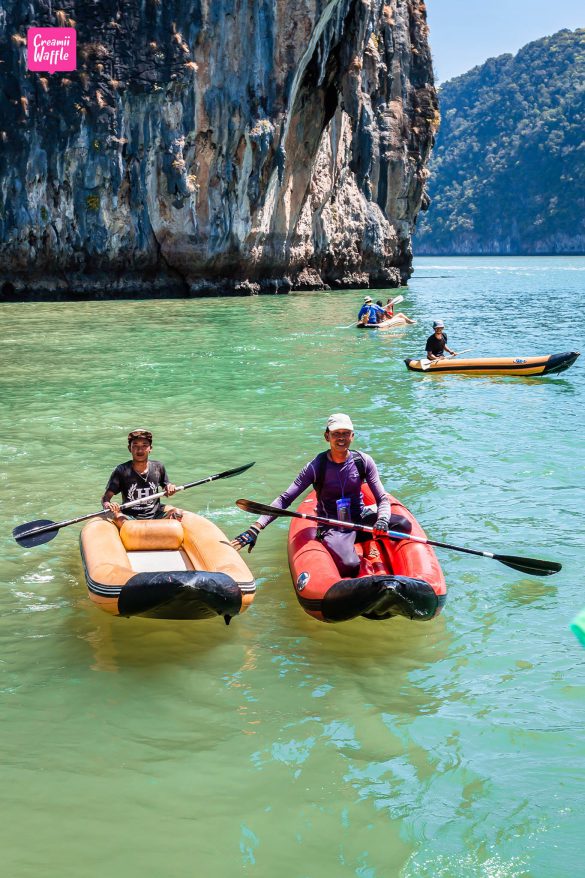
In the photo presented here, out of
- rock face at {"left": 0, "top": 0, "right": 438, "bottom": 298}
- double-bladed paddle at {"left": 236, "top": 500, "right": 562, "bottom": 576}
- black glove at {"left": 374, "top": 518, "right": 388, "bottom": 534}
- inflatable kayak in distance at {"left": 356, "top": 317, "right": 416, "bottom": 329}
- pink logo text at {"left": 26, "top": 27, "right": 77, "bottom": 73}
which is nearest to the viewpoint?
double-bladed paddle at {"left": 236, "top": 500, "right": 562, "bottom": 576}

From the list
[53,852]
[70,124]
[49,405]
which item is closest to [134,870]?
[53,852]

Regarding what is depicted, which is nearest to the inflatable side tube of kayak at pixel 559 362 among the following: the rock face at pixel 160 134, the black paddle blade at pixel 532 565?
the black paddle blade at pixel 532 565

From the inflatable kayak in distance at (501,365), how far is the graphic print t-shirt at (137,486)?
34.3ft

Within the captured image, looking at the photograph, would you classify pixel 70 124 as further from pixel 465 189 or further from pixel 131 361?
pixel 465 189

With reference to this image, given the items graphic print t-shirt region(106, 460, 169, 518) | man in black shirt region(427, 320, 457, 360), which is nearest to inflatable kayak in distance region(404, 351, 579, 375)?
man in black shirt region(427, 320, 457, 360)

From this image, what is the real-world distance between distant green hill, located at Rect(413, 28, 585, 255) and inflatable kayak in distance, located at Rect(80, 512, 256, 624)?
13994 centimetres

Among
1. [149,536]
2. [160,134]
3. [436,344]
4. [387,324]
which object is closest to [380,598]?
[149,536]

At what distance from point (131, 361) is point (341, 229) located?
28.3 metres

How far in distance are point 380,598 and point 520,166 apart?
153469 mm

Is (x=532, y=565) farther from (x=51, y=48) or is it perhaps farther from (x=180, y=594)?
(x=51, y=48)

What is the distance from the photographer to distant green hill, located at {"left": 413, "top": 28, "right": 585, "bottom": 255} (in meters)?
139

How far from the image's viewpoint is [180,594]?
5523 mm

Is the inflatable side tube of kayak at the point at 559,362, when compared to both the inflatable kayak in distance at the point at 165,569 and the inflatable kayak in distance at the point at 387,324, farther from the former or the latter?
the inflatable kayak in distance at the point at 165,569

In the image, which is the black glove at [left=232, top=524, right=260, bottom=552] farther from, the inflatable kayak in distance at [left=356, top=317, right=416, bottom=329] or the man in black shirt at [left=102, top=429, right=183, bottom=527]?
the inflatable kayak in distance at [left=356, top=317, right=416, bottom=329]
